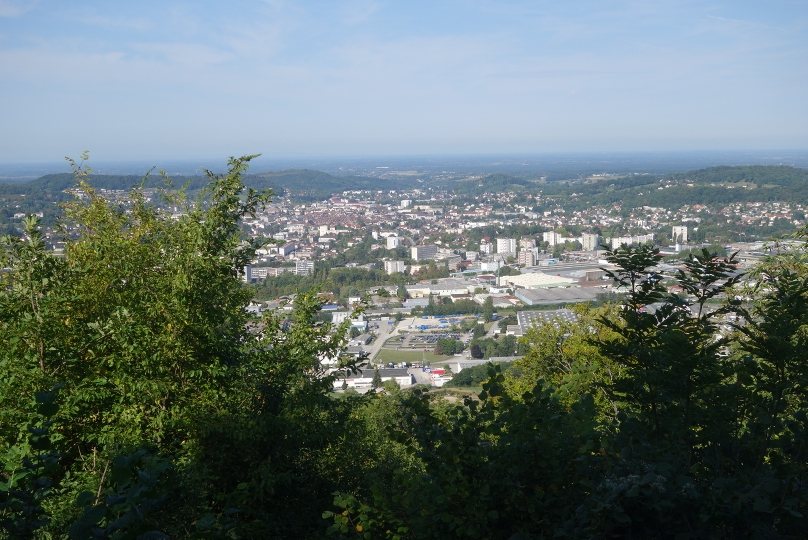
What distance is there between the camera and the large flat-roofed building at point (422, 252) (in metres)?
53.5

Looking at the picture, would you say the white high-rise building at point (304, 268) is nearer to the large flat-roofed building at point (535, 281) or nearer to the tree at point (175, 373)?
the large flat-roofed building at point (535, 281)

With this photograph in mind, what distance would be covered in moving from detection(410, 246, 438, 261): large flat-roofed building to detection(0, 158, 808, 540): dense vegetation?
4648 cm

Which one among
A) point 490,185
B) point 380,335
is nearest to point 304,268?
point 380,335

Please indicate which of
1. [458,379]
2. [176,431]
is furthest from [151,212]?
[458,379]

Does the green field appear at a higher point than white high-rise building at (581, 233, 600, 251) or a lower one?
lower

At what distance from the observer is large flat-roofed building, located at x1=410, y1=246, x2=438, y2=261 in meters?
53.5

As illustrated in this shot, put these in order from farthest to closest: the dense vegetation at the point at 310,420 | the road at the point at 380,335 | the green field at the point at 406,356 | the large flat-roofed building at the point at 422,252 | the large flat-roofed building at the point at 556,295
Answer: the large flat-roofed building at the point at 422,252
the large flat-roofed building at the point at 556,295
the road at the point at 380,335
the green field at the point at 406,356
the dense vegetation at the point at 310,420

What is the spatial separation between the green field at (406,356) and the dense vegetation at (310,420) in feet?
60.5

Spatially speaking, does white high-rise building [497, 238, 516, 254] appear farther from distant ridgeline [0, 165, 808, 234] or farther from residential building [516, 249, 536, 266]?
distant ridgeline [0, 165, 808, 234]

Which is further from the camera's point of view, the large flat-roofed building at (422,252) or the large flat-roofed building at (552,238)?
the large flat-roofed building at (552,238)

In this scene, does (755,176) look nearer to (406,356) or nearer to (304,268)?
(304,268)

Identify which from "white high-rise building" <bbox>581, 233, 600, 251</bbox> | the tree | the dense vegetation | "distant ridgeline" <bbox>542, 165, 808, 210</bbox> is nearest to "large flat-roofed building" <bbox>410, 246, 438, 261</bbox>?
"white high-rise building" <bbox>581, 233, 600, 251</bbox>

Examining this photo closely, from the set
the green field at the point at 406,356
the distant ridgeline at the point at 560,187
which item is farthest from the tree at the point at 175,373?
the green field at the point at 406,356

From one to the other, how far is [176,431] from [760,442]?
13.1 ft
